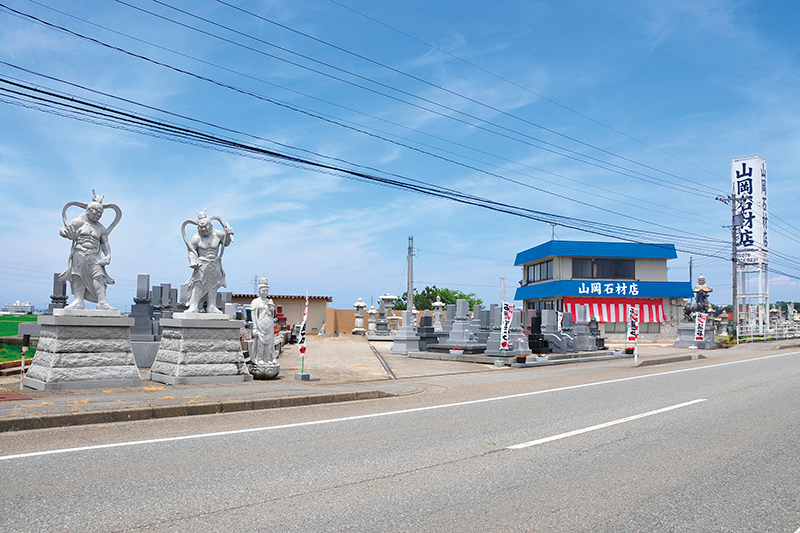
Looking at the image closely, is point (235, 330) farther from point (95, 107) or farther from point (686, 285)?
point (686, 285)

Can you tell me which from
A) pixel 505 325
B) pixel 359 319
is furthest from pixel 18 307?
pixel 505 325

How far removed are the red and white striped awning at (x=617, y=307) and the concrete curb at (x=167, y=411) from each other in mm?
Answer: 42022

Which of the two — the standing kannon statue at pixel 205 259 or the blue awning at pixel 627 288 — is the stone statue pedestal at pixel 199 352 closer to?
the standing kannon statue at pixel 205 259

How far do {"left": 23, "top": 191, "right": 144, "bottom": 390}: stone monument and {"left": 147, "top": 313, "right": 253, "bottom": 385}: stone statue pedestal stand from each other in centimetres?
88

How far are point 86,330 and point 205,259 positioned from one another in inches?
106

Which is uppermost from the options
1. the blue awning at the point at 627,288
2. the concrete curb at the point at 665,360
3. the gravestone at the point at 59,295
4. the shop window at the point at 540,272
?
the shop window at the point at 540,272

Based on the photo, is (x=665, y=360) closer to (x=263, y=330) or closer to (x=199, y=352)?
(x=263, y=330)

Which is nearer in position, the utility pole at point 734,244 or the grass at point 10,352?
the grass at point 10,352

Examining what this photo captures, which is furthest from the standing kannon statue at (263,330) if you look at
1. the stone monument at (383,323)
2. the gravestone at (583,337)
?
the stone monument at (383,323)

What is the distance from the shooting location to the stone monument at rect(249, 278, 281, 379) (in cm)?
1290

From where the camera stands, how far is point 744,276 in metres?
45.4

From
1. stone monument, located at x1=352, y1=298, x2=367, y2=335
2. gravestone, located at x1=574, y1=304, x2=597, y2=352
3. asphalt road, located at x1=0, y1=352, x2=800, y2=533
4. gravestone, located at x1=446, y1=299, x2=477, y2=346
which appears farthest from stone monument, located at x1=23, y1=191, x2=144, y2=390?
stone monument, located at x1=352, y1=298, x2=367, y2=335

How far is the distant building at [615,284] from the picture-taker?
1961 inches

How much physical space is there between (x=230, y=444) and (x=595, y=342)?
26.7 meters
